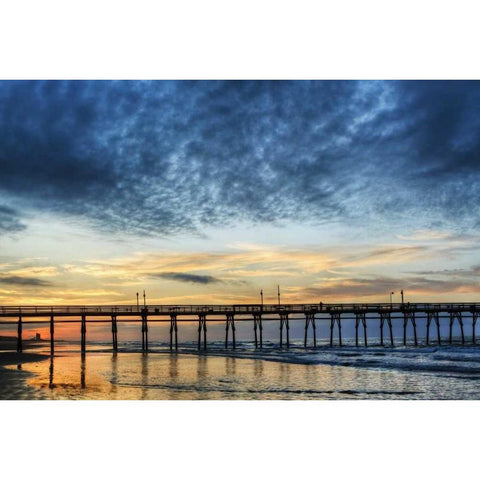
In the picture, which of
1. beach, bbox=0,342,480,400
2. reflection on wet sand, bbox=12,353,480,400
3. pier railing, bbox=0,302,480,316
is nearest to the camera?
beach, bbox=0,342,480,400

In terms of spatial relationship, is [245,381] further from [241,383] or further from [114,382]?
[114,382]

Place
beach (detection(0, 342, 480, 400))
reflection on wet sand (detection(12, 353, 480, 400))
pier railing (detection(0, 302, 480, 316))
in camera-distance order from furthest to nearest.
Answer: pier railing (detection(0, 302, 480, 316))
reflection on wet sand (detection(12, 353, 480, 400))
beach (detection(0, 342, 480, 400))

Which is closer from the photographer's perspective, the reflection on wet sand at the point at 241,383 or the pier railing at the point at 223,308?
the reflection on wet sand at the point at 241,383

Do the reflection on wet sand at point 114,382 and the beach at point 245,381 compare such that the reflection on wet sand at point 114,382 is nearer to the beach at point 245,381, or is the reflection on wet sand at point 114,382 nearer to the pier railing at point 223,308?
the beach at point 245,381

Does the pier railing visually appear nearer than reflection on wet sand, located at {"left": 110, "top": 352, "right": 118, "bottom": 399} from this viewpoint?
No

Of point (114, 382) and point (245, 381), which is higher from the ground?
point (114, 382)

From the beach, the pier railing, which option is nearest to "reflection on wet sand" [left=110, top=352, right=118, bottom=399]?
the beach

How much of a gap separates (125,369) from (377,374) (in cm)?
1347

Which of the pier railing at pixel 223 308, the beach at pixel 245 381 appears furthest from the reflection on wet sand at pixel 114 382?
the pier railing at pixel 223 308

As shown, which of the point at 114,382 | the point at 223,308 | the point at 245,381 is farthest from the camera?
the point at 223,308

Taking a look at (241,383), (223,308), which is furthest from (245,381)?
(223,308)

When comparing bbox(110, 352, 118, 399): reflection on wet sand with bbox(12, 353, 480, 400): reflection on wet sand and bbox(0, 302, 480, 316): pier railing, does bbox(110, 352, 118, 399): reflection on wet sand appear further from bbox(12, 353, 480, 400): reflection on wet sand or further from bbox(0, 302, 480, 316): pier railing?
bbox(0, 302, 480, 316): pier railing
